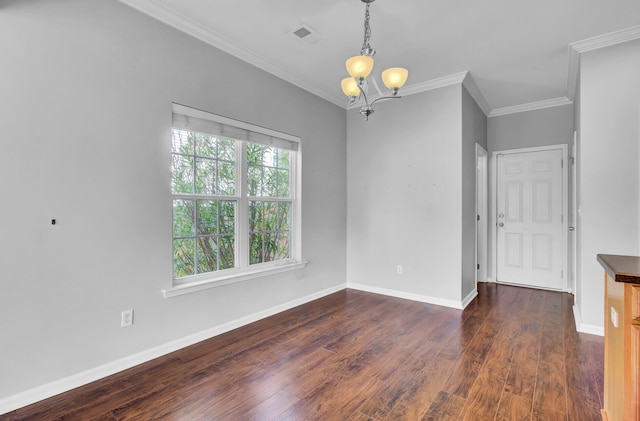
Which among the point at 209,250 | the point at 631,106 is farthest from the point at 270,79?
the point at 631,106

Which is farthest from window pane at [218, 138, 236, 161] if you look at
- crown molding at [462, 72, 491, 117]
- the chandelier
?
crown molding at [462, 72, 491, 117]

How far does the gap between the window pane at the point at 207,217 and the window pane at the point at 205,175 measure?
11 centimetres

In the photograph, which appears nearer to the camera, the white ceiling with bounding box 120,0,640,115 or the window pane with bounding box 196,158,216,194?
the white ceiling with bounding box 120,0,640,115

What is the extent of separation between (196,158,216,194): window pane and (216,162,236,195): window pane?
7 cm

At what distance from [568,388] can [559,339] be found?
96 cm

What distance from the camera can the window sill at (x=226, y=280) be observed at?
268 centimetres

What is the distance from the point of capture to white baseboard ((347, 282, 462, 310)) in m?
3.85

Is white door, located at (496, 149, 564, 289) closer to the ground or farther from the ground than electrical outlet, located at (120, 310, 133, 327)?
farther from the ground

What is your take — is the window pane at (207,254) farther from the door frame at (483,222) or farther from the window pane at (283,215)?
the door frame at (483,222)

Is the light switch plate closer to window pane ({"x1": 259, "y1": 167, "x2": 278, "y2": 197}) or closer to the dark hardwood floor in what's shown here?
the dark hardwood floor

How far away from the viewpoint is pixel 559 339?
9.66 feet

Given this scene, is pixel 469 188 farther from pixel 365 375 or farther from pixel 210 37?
pixel 210 37

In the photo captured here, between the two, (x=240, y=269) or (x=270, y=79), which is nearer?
(x=240, y=269)

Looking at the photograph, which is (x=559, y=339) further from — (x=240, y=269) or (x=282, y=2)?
(x=282, y=2)
